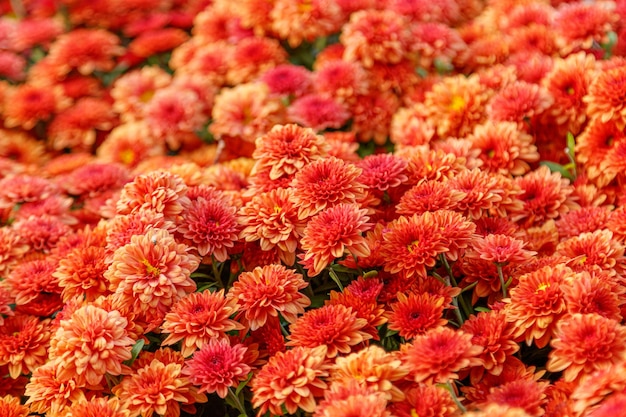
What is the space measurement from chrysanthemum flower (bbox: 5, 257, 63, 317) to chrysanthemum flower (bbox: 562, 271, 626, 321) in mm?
1413

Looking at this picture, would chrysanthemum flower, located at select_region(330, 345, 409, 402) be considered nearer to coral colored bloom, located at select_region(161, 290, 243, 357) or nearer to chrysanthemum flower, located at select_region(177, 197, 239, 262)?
coral colored bloom, located at select_region(161, 290, 243, 357)

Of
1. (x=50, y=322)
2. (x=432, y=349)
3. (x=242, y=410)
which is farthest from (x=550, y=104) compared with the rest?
(x=50, y=322)

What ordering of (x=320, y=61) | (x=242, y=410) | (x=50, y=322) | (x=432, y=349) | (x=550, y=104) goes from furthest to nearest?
(x=320, y=61) < (x=550, y=104) < (x=50, y=322) < (x=242, y=410) < (x=432, y=349)

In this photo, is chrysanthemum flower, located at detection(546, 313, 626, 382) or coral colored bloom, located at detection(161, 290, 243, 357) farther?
coral colored bloom, located at detection(161, 290, 243, 357)

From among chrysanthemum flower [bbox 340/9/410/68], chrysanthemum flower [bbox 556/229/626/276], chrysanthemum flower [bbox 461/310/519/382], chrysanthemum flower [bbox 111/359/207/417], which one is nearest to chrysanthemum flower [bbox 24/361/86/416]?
chrysanthemum flower [bbox 111/359/207/417]

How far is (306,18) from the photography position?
→ 11.2 feet

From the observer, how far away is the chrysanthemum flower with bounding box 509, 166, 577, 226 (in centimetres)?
246

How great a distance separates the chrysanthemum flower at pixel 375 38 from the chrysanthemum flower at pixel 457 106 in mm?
333

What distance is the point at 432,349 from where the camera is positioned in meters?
1.77

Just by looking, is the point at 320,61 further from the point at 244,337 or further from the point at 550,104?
the point at 244,337

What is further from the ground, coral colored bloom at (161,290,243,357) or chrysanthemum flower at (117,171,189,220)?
chrysanthemum flower at (117,171,189,220)

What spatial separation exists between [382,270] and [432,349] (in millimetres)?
427

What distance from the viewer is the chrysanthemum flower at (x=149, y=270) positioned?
77.5 inches

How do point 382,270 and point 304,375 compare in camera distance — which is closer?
point 304,375
